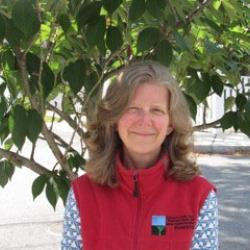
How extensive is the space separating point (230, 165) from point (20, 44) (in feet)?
29.2

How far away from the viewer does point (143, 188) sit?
5.72 ft

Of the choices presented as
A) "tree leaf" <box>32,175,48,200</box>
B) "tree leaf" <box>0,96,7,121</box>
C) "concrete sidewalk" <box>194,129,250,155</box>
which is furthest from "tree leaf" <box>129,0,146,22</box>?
"concrete sidewalk" <box>194,129,250,155</box>

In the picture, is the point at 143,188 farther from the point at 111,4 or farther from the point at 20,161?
the point at 20,161

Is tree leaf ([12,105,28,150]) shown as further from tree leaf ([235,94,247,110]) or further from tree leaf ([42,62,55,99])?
tree leaf ([235,94,247,110])

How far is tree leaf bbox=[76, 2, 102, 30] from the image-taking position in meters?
1.76

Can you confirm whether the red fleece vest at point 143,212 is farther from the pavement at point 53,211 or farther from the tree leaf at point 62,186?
the pavement at point 53,211

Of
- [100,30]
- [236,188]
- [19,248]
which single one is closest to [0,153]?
[100,30]

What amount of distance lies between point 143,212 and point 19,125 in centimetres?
50

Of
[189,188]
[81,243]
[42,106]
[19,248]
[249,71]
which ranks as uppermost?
[249,71]

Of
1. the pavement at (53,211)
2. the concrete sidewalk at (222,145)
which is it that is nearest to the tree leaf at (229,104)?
the pavement at (53,211)

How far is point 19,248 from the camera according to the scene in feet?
19.2

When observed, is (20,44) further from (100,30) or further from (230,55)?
(230,55)

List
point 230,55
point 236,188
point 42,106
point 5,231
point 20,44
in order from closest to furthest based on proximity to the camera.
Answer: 1. point 20,44
2. point 42,106
3. point 230,55
4. point 5,231
5. point 236,188

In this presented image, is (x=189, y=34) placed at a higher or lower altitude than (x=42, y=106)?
higher
